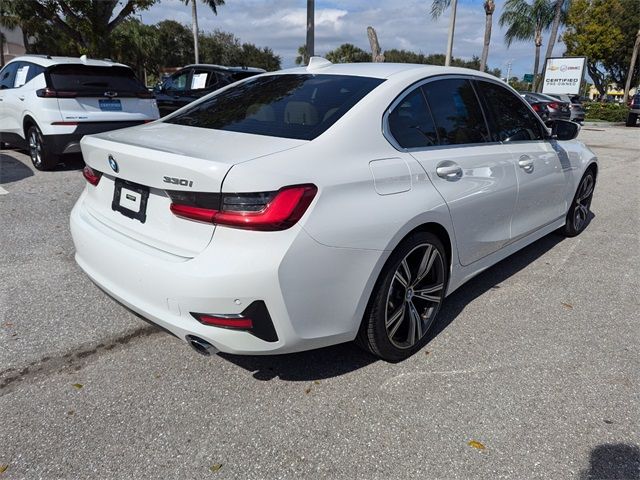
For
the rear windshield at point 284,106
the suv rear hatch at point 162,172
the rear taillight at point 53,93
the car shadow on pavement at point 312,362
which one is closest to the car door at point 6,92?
the rear taillight at point 53,93

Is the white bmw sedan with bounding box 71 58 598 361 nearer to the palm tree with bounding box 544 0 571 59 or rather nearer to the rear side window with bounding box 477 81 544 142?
the rear side window with bounding box 477 81 544 142

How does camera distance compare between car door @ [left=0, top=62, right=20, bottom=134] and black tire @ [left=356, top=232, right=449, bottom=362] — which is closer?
black tire @ [left=356, top=232, right=449, bottom=362]

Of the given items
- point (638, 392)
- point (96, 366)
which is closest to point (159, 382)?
point (96, 366)

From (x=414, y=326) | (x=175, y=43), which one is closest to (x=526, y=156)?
(x=414, y=326)

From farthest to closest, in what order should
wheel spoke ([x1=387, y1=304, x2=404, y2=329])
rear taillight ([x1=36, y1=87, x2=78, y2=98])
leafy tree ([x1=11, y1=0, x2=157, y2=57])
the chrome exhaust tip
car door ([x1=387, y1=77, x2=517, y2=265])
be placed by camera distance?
leafy tree ([x1=11, y1=0, x2=157, y2=57]) < rear taillight ([x1=36, y1=87, x2=78, y2=98]) < car door ([x1=387, y1=77, x2=517, y2=265]) < wheel spoke ([x1=387, y1=304, x2=404, y2=329]) < the chrome exhaust tip

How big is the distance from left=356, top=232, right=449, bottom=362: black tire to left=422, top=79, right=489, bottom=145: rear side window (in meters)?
0.73

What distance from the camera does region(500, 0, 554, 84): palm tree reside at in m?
34.8

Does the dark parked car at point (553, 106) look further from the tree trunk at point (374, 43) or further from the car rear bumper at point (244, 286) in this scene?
the car rear bumper at point (244, 286)

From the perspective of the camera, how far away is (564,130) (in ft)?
13.9

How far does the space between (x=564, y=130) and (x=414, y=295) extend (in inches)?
95.0

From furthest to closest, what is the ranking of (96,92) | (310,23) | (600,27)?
(600,27) < (310,23) < (96,92)

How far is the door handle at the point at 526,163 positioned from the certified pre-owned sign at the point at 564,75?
28909 mm

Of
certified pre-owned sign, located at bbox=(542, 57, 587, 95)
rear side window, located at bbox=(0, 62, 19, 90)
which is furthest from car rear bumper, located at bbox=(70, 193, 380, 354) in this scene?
certified pre-owned sign, located at bbox=(542, 57, 587, 95)

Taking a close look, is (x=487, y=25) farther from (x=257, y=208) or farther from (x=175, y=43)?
(x=175, y=43)
